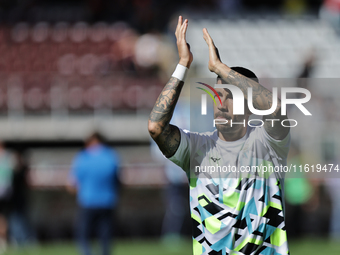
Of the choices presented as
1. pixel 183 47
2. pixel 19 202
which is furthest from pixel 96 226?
pixel 183 47

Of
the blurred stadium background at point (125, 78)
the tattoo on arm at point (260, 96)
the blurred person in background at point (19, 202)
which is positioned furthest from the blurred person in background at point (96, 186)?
the tattoo on arm at point (260, 96)

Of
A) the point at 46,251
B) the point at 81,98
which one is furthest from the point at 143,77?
the point at 46,251

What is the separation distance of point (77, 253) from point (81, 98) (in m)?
4.84

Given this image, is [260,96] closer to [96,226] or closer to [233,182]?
[233,182]

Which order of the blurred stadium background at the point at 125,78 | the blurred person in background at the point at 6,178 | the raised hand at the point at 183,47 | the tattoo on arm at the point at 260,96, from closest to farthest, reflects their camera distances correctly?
the tattoo on arm at the point at 260,96 → the raised hand at the point at 183,47 → the blurred person in background at the point at 6,178 → the blurred stadium background at the point at 125,78

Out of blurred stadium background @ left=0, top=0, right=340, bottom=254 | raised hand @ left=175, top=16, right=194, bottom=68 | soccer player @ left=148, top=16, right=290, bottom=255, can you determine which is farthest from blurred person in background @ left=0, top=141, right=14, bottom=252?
raised hand @ left=175, top=16, right=194, bottom=68

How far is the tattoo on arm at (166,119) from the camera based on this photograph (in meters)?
3.31

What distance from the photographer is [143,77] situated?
1465 centimetres

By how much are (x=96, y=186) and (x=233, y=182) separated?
5.14m

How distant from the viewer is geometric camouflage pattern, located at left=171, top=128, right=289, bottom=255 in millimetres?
3297

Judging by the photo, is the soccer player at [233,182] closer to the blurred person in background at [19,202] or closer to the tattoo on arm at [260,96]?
the tattoo on arm at [260,96]

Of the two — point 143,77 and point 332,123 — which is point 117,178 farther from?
point 143,77

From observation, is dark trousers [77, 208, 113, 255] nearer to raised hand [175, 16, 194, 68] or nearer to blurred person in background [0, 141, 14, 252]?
blurred person in background [0, 141, 14, 252]

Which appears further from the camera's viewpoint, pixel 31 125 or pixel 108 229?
pixel 31 125
